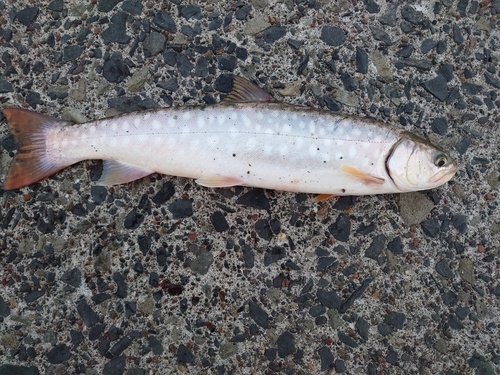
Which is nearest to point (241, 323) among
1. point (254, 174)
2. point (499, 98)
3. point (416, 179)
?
point (254, 174)

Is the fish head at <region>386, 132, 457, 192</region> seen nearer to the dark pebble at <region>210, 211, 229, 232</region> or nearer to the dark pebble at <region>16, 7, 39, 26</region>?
the dark pebble at <region>210, 211, 229, 232</region>

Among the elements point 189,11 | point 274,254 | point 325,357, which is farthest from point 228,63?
point 325,357

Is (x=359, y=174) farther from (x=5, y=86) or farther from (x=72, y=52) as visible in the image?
(x=5, y=86)

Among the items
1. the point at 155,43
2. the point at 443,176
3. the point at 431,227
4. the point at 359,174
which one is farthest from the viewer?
the point at 155,43

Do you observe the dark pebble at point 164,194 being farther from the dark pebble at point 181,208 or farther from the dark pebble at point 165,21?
the dark pebble at point 165,21

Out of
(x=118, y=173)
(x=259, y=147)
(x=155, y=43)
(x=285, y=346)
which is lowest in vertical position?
(x=285, y=346)

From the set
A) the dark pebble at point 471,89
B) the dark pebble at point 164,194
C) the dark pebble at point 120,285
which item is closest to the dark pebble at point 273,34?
the dark pebble at point 164,194
